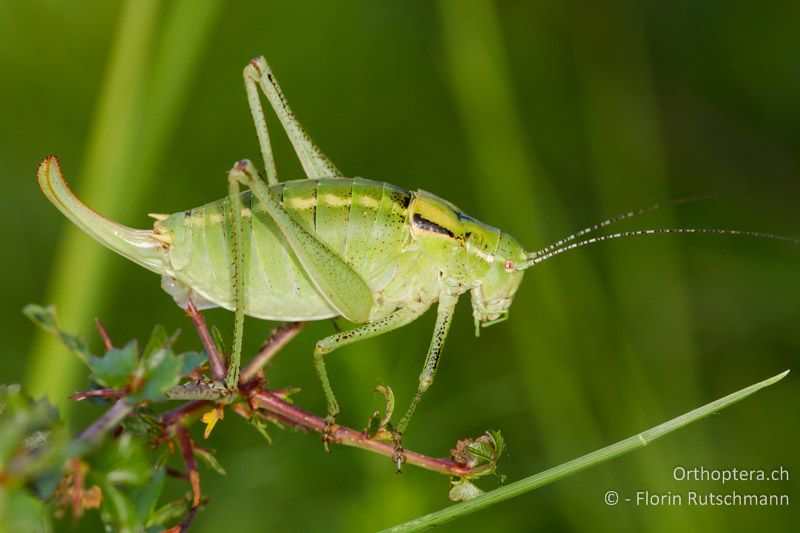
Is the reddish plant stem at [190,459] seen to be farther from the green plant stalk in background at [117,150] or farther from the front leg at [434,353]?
the green plant stalk in background at [117,150]

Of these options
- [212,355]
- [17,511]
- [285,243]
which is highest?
[285,243]

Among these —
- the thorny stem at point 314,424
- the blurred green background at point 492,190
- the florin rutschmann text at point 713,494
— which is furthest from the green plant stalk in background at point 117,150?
the florin rutschmann text at point 713,494

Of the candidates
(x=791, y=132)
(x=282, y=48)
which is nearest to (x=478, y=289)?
(x=282, y=48)

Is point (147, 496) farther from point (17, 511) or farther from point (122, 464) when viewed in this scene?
point (17, 511)

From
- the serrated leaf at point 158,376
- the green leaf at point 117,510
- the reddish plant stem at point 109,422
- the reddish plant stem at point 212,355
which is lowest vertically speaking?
the green leaf at point 117,510

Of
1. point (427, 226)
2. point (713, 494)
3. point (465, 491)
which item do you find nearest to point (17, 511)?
point (465, 491)

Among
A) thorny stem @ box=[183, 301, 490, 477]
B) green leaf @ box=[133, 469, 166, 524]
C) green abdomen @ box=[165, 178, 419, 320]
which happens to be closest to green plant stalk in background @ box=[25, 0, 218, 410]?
green abdomen @ box=[165, 178, 419, 320]

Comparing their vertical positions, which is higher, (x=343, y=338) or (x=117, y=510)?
(x=343, y=338)
